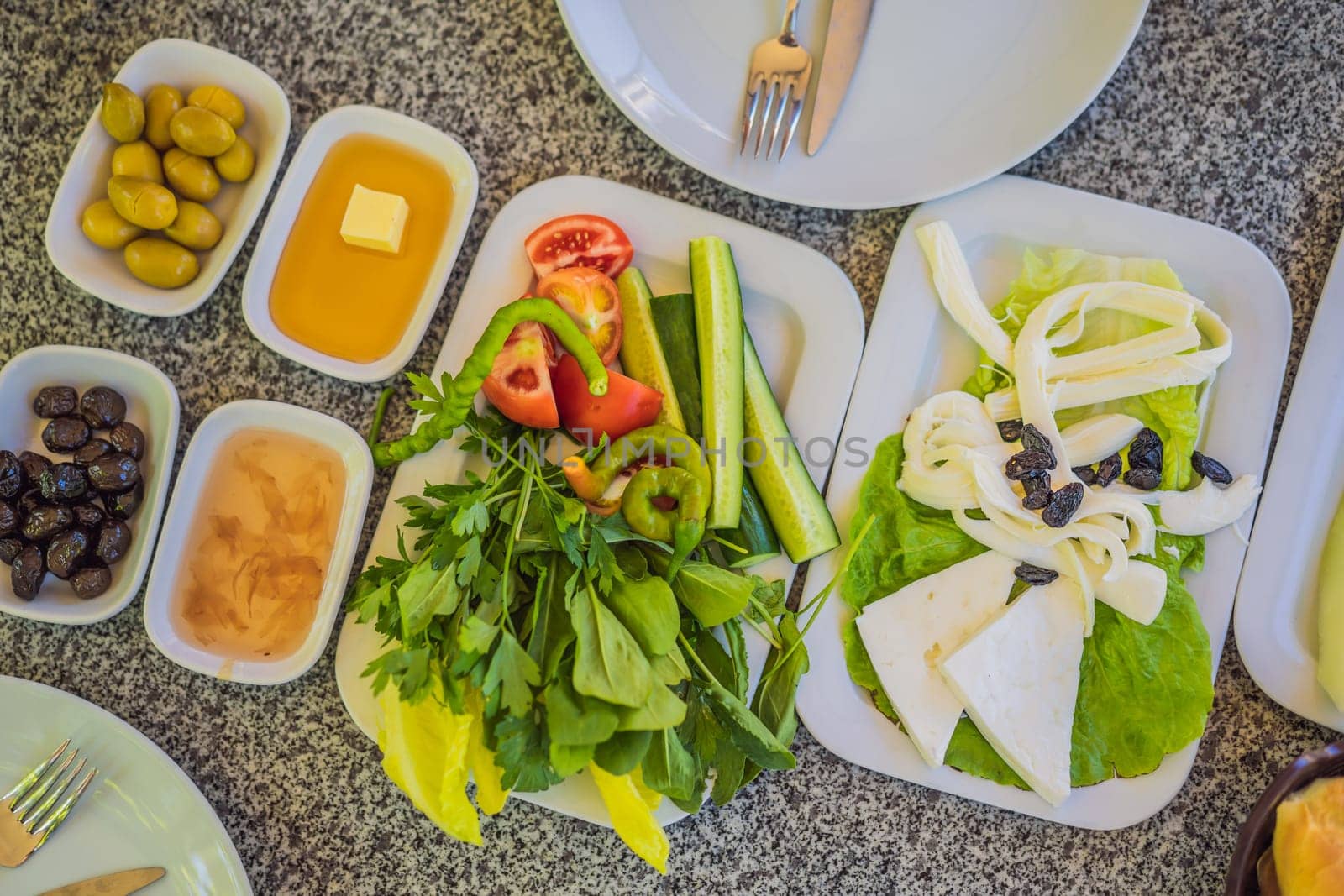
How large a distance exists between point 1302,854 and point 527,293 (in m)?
1.34

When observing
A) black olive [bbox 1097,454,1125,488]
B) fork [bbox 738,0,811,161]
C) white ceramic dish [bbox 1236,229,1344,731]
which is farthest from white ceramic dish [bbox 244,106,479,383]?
white ceramic dish [bbox 1236,229,1344,731]

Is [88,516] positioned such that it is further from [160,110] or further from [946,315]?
[946,315]

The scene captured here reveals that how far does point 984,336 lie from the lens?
1.36 metres

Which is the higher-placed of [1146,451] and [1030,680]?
[1146,451]

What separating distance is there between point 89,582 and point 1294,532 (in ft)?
5.89

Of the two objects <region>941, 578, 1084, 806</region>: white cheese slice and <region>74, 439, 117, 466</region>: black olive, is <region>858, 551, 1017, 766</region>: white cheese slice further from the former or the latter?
<region>74, 439, 117, 466</region>: black olive

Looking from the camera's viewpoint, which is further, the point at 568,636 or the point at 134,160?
the point at 134,160

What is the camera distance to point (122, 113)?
127 centimetres

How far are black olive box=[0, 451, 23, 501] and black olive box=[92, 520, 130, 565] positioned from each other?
132 millimetres

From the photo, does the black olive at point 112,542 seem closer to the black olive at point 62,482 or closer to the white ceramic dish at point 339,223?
the black olive at point 62,482

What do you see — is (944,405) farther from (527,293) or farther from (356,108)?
(356,108)

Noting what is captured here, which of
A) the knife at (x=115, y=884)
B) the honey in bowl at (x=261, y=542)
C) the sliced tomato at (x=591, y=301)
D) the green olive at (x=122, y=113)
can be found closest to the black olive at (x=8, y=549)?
the honey in bowl at (x=261, y=542)

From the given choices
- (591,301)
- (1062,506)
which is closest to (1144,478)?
(1062,506)

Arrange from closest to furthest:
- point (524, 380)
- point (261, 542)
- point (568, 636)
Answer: point (568, 636) < point (524, 380) < point (261, 542)
